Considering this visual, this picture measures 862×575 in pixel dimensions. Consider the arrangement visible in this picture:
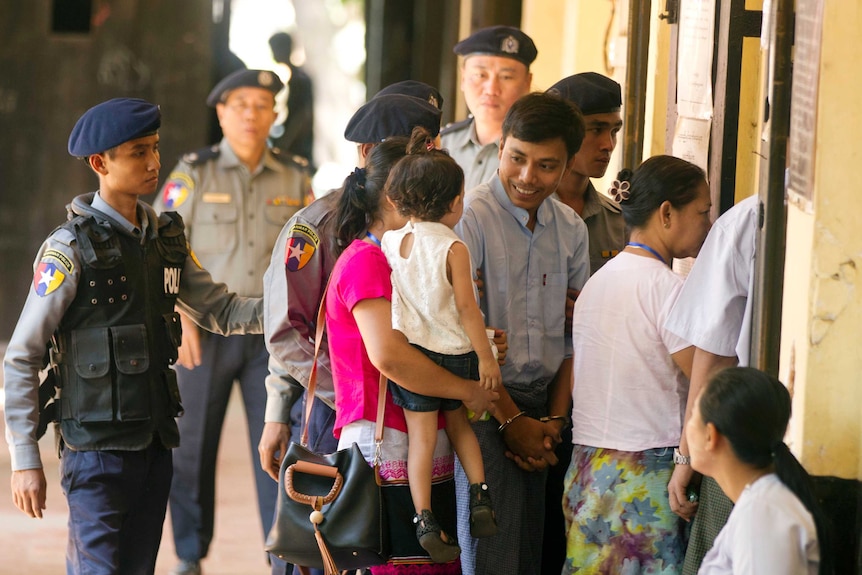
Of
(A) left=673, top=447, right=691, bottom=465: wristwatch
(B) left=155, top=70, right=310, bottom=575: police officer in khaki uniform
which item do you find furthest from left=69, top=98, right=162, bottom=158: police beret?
(A) left=673, top=447, right=691, bottom=465: wristwatch

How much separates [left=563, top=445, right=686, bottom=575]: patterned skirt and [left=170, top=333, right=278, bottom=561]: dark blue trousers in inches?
79.9

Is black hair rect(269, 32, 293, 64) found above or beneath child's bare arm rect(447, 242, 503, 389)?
above

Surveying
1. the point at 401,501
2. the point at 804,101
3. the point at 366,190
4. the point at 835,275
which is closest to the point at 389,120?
the point at 366,190

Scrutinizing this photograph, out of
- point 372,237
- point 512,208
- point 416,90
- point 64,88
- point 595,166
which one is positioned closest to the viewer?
point 372,237

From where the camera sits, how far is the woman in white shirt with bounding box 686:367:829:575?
1.93 m

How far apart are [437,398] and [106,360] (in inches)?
35.7

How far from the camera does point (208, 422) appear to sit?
4.59 m

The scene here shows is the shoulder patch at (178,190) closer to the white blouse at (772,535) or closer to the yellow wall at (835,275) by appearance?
the yellow wall at (835,275)

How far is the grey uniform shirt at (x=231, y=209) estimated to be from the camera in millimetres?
4875

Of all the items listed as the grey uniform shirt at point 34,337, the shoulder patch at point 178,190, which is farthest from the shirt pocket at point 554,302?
the shoulder patch at point 178,190

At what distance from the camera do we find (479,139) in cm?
447

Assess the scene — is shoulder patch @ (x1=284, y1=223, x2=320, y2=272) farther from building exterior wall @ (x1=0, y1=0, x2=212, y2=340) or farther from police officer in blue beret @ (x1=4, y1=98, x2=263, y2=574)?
building exterior wall @ (x1=0, y1=0, x2=212, y2=340)

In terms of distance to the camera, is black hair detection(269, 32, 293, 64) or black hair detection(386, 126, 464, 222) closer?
black hair detection(386, 126, 464, 222)

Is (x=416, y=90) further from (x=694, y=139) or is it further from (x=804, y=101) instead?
(x=804, y=101)
